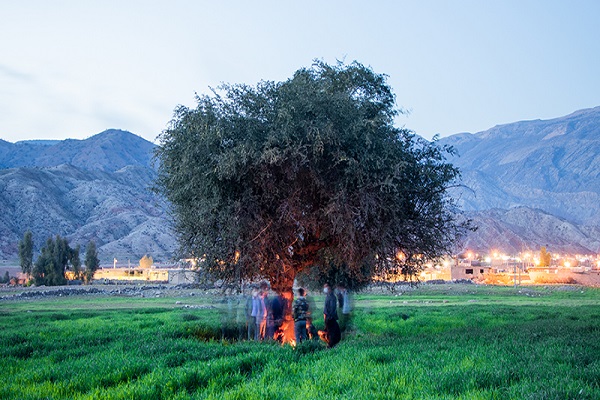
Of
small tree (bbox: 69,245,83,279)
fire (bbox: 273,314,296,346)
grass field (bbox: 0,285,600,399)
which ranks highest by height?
small tree (bbox: 69,245,83,279)

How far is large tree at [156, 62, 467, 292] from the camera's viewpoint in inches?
713

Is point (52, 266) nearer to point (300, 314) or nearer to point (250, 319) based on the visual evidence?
point (250, 319)

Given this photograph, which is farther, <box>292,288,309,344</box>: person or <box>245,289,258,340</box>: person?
<box>245,289,258,340</box>: person

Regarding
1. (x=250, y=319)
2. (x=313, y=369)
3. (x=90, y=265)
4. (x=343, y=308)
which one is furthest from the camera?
(x=90, y=265)

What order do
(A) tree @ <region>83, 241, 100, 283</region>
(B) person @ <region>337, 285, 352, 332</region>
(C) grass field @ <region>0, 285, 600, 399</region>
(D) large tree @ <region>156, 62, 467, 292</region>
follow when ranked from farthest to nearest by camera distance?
(A) tree @ <region>83, 241, 100, 283</region>
(B) person @ <region>337, 285, 352, 332</region>
(D) large tree @ <region>156, 62, 467, 292</region>
(C) grass field @ <region>0, 285, 600, 399</region>

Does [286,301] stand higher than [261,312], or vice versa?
[286,301]

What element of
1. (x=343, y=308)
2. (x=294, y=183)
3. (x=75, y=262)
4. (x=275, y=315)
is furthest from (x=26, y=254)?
(x=294, y=183)

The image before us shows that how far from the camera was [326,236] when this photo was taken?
2067 cm

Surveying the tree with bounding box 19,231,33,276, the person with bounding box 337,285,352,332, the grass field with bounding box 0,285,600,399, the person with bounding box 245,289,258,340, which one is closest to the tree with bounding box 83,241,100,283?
the tree with bounding box 19,231,33,276

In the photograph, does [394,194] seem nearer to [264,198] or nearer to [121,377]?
[264,198]

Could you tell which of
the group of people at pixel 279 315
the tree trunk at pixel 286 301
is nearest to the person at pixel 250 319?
the group of people at pixel 279 315

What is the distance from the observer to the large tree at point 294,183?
1811cm

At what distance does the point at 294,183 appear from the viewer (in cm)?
1908

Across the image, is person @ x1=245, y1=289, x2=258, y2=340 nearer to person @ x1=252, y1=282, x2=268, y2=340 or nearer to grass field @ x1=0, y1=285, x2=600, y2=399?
person @ x1=252, y1=282, x2=268, y2=340
